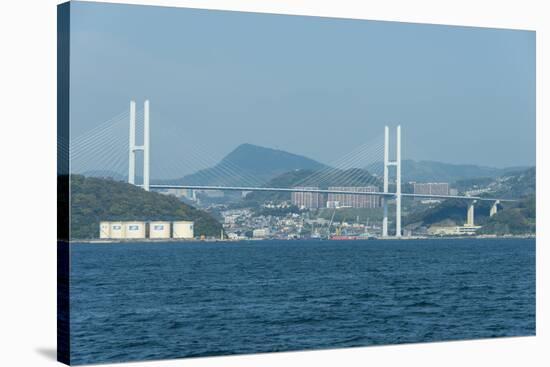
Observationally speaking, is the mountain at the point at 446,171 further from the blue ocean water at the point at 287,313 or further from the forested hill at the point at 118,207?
the forested hill at the point at 118,207

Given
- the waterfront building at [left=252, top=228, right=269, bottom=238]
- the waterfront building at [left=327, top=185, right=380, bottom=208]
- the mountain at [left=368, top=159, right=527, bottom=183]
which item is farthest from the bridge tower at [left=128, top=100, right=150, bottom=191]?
the waterfront building at [left=252, top=228, right=269, bottom=238]

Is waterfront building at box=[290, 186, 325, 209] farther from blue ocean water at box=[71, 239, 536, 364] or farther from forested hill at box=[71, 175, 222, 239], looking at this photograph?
blue ocean water at box=[71, 239, 536, 364]

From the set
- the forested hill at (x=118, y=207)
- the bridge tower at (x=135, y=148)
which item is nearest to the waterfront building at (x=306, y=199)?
the forested hill at (x=118, y=207)

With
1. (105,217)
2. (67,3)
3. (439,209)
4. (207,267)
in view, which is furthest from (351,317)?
(439,209)

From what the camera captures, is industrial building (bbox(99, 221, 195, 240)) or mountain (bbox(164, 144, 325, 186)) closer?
industrial building (bbox(99, 221, 195, 240))

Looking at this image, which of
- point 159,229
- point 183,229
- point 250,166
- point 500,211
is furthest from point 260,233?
point 250,166

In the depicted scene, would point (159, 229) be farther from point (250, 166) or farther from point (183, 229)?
point (183, 229)
